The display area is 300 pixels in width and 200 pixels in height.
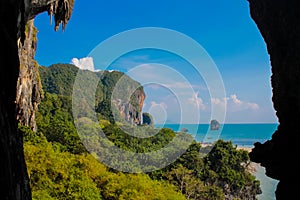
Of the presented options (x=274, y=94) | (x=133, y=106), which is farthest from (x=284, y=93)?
(x=133, y=106)

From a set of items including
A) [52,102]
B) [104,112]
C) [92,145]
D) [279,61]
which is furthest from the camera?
[104,112]

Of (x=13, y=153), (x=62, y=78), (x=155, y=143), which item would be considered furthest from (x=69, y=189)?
(x=62, y=78)

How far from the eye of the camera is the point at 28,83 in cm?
2234

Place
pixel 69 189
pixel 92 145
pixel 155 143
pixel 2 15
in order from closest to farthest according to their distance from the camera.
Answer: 1. pixel 2 15
2. pixel 69 189
3. pixel 92 145
4. pixel 155 143

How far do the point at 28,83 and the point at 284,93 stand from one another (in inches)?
812

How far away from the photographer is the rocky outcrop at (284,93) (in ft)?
17.0

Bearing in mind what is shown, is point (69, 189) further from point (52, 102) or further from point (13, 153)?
point (52, 102)

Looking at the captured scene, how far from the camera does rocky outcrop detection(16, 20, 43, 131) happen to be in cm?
2062

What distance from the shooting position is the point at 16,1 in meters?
4.63

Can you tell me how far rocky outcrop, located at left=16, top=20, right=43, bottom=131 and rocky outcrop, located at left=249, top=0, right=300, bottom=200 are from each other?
17.4 meters

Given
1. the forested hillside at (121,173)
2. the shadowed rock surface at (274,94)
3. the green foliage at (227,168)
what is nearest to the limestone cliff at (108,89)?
the forested hillside at (121,173)

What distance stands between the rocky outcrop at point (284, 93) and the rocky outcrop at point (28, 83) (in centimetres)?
1740

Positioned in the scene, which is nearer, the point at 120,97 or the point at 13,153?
the point at 13,153

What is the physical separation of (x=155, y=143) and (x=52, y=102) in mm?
26488
